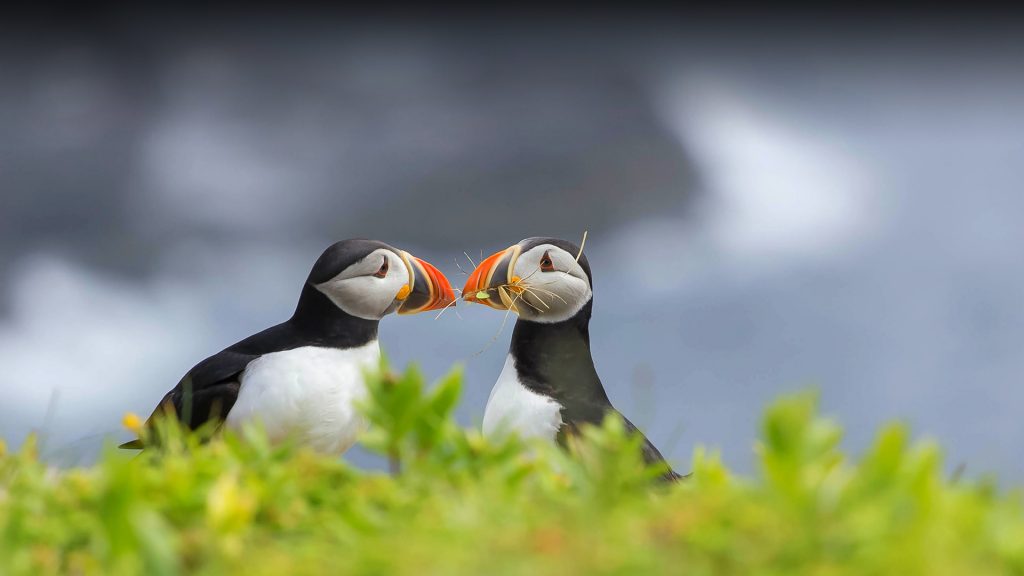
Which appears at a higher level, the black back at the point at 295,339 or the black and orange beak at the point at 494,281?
the black and orange beak at the point at 494,281

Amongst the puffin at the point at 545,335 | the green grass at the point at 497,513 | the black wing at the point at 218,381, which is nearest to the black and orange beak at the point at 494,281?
the puffin at the point at 545,335

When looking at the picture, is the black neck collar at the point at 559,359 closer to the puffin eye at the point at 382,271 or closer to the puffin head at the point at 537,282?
the puffin head at the point at 537,282

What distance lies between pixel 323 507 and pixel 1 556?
705 mm

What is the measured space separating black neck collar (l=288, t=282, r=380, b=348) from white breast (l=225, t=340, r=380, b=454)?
6.0 inches

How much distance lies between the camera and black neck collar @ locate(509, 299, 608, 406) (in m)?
4.90

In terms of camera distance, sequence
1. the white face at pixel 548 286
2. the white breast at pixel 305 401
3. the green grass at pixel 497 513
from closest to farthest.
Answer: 1. the green grass at pixel 497 513
2. the white breast at pixel 305 401
3. the white face at pixel 548 286

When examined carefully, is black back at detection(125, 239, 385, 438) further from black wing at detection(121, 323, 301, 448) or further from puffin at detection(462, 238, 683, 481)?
puffin at detection(462, 238, 683, 481)

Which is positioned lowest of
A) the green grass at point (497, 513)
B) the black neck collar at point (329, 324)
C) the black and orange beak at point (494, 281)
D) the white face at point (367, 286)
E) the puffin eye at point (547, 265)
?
the green grass at point (497, 513)

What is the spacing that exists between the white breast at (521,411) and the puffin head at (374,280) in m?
0.58

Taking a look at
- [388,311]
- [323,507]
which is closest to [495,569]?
A: [323,507]

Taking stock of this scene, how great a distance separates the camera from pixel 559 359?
5.00 meters

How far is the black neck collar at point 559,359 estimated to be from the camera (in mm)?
4902

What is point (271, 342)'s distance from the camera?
503 cm

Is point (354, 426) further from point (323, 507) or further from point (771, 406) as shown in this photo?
point (771, 406)
